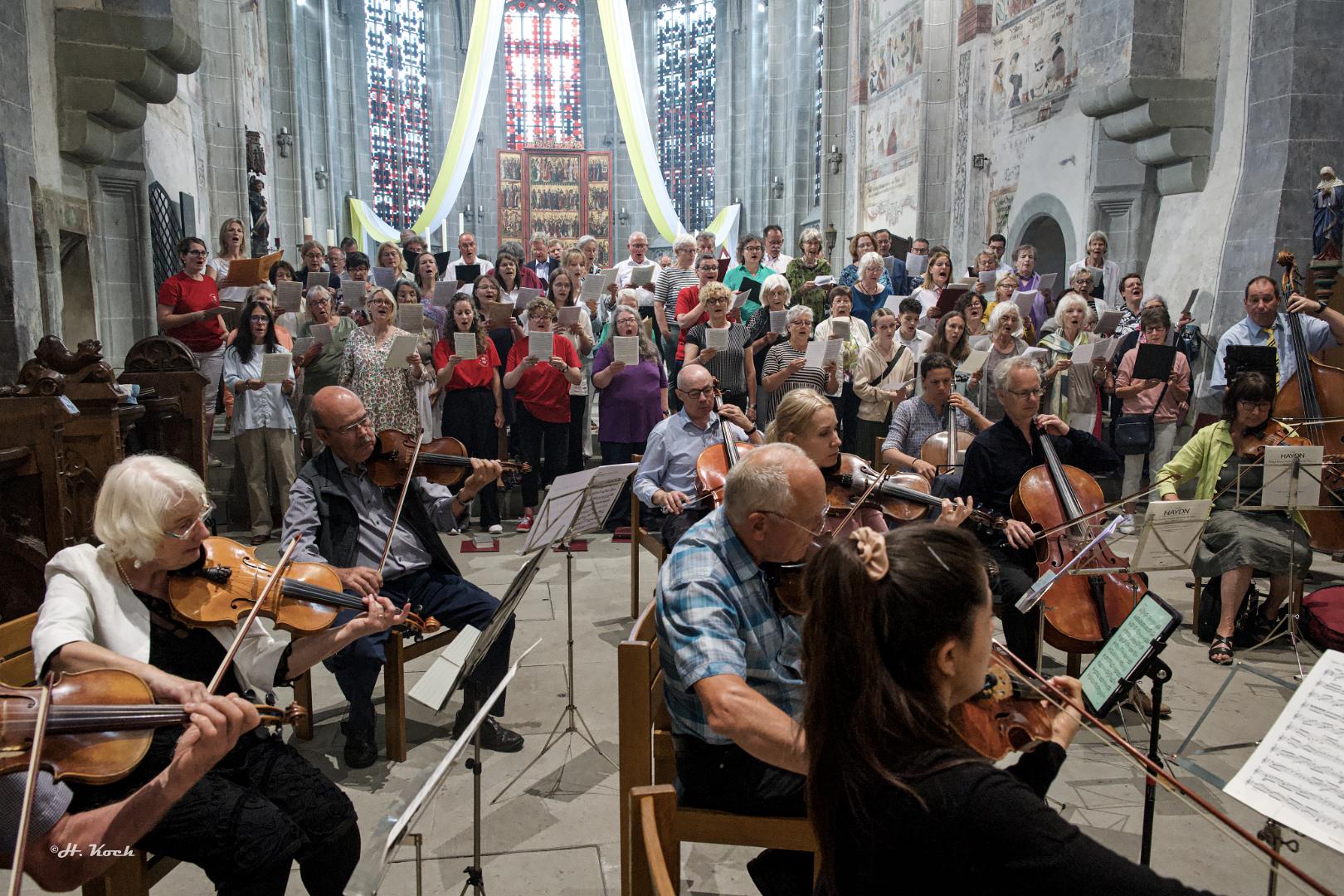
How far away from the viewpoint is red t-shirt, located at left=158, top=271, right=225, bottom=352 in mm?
6648

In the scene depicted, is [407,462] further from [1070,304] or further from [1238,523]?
[1070,304]

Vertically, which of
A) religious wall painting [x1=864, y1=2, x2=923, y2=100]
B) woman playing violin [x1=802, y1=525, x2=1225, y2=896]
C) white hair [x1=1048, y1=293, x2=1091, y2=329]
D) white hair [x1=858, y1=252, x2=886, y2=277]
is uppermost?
religious wall painting [x1=864, y1=2, x2=923, y2=100]

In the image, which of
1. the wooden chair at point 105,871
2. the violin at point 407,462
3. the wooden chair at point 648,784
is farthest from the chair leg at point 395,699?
the wooden chair at point 648,784

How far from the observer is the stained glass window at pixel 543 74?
25172 mm

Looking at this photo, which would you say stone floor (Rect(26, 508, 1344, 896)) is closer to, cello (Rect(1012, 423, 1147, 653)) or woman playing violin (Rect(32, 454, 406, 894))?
woman playing violin (Rect(32, 454, 406, 894))

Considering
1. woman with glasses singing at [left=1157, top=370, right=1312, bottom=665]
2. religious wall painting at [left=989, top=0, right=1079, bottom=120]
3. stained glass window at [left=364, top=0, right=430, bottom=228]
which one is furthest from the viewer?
stained glass window at [left=364, top=0, right=430, bottom=228]

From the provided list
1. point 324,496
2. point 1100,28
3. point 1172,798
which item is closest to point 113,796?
point 324,496

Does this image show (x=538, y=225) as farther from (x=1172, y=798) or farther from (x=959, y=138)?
(x=1172, y=798)

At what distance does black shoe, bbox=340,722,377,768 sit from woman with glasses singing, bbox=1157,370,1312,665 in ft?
11.6

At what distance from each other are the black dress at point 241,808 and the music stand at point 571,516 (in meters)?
0.88

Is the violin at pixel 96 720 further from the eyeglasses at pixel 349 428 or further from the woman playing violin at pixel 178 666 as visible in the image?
the eyeglasses at pixel 349 428

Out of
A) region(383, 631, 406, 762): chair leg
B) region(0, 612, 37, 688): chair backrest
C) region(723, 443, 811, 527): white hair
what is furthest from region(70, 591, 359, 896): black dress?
region(723, 443, 811, 527): white hair

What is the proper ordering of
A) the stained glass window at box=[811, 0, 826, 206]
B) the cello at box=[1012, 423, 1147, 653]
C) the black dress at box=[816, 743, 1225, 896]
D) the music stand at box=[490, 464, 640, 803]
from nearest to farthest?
the black dress at box=[816, 743, 1225, 896] → the music stand at box=[490, 464, 640, 803] → the cello at box=[1012, 423, 1147, 653] → the stained glass window at box=[811, 0, 826, 206]

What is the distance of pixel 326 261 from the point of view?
10.2 meters
